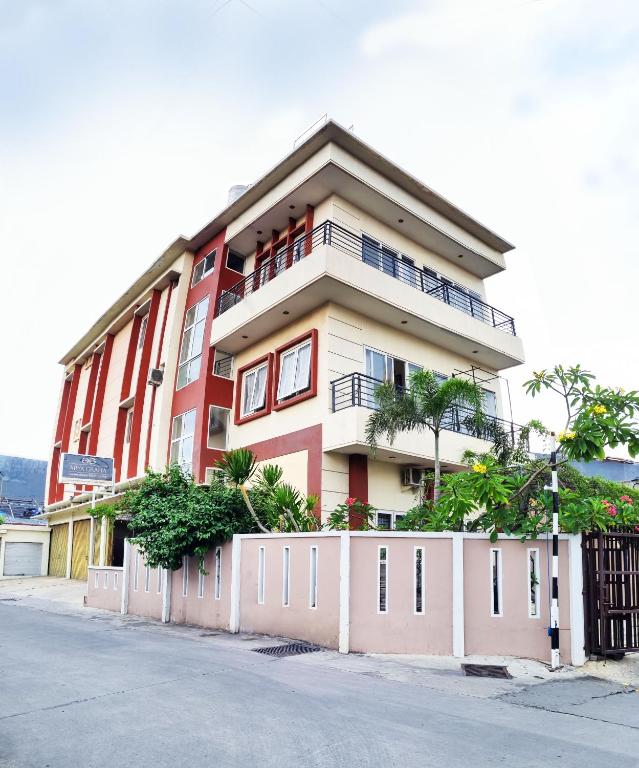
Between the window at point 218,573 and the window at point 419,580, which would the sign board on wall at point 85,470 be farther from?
the window at point 419,580

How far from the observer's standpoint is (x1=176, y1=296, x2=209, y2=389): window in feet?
71.7

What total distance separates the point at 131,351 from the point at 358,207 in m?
11.5

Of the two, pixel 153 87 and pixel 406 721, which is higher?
pixel 153 87

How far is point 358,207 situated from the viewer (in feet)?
63.7

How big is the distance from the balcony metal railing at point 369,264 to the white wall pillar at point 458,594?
9.37 m

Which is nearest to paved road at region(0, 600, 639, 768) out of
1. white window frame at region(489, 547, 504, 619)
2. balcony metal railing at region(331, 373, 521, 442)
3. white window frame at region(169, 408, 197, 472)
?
white window frame at region(489, 547, 504, 619)

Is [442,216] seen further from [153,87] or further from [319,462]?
[153,87]

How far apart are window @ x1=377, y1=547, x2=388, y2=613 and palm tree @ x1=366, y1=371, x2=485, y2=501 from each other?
344cm

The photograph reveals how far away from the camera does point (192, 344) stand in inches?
885

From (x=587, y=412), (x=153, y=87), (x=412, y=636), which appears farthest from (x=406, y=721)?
(x=153, y=87)

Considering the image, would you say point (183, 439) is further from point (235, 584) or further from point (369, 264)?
point (235, 584)

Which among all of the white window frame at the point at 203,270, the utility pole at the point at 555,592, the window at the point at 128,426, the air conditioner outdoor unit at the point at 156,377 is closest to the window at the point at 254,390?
the air conditioner outdoor unit at the point at 156,377

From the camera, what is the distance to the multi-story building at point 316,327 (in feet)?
56.3

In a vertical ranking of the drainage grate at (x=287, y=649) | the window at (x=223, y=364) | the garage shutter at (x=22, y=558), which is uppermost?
the window at (x=223, y=364)
